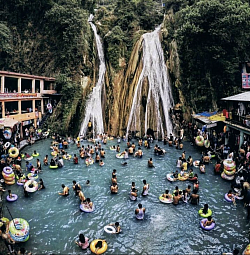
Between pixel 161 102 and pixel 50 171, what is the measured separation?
15.5 m

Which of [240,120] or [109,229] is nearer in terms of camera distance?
[109,229]

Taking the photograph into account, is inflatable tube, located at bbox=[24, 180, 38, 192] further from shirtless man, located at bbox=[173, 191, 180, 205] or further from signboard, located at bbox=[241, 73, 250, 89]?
signboard, located at bbox=[241, 73, 250, 89]

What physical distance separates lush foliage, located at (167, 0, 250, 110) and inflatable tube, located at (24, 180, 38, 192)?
66.9 feet

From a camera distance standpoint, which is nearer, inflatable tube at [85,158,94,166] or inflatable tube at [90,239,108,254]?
inflatable tube at [90,239,108,254]

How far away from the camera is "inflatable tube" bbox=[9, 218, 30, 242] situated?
1036cm

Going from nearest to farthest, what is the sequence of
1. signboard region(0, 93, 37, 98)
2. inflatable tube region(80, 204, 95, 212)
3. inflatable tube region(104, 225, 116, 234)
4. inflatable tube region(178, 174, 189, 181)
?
inflatable tube region(104, 225, 116, 234) → inflatable tube region(80, 204, 95, 212) → inflatable tube region(178, 174, 189, 181) → signboard region(0, 93, 37, 98)

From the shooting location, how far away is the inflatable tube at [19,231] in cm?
1036

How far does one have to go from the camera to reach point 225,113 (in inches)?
899

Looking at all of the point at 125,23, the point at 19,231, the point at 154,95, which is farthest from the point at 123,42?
the point at 19,231

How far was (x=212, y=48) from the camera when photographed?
2731 cm

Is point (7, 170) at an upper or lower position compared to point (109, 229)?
upper

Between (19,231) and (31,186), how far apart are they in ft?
17.8

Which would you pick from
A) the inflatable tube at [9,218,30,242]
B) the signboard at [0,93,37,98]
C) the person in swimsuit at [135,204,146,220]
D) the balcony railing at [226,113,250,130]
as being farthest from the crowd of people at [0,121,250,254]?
the signboard at [0,93,37,98]

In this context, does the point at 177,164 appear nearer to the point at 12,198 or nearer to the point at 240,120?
the point at 240,120
